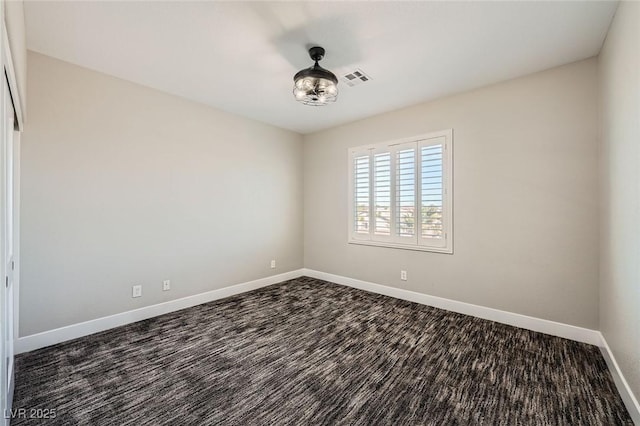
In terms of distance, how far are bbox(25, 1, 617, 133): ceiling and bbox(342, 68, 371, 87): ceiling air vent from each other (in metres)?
0.08

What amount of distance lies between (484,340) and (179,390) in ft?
9.04

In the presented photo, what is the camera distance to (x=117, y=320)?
3.05 meters

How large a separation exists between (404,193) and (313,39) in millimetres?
2362

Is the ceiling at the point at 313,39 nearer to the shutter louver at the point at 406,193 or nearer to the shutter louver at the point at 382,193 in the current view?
the shutter louver at the point at 406,193

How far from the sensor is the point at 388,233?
4.19 meters

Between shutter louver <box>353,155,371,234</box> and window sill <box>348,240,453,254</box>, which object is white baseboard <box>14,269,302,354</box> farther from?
shutter louver <box>353,155,371,234</box>

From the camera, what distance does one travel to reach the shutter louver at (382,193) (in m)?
4.18

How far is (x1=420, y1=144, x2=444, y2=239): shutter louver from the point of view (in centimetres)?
366

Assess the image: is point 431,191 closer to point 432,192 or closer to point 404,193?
point 432,192

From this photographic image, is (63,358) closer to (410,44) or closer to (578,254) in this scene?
(410,44)

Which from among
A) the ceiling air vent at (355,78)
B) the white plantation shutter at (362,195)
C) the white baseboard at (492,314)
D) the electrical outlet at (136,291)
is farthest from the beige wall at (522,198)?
the electrical outlet at (136,291)

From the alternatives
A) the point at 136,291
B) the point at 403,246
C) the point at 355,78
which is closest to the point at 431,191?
the point at 403,246

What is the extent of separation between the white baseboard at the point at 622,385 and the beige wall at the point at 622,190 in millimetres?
59

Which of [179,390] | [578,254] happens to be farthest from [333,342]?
[578,254]
